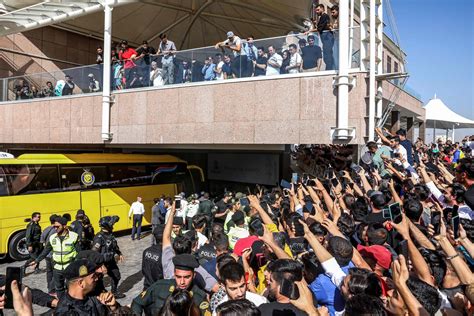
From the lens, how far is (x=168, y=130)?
11688 millimetres

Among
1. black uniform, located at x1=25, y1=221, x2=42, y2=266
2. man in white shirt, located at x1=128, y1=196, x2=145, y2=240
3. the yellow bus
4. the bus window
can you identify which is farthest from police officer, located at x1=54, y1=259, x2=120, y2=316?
the bus window

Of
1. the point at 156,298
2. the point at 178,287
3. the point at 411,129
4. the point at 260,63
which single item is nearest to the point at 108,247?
the point at 156,298

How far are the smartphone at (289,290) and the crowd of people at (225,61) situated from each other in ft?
24.2

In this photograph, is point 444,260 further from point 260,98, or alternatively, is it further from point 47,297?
point 260,98

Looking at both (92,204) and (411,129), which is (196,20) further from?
(411,129)

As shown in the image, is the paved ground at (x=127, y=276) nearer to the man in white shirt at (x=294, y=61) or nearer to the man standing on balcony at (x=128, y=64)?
the man standing on balcony at (x=128, y=64)

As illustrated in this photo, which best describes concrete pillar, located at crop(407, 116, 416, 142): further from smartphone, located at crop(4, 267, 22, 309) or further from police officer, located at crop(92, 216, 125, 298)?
smartphone, located at crop(4, 267, 22, 309)

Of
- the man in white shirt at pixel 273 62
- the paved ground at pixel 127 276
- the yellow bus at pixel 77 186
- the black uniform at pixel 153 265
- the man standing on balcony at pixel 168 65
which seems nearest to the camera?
the black uniform at pixel 153 265

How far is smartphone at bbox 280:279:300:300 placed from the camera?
2715mm

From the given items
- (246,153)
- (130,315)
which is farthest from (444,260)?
(246,153)

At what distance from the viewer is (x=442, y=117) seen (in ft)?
87.1

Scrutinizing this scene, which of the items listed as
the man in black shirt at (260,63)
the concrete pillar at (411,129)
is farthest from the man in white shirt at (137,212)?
the concrete pillar at (411,129)

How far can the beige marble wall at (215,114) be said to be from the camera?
923 cm

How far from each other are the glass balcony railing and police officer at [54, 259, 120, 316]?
7643mm
